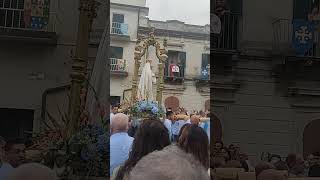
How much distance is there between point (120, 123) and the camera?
5.03 metres

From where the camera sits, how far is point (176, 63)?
5328 millimetres

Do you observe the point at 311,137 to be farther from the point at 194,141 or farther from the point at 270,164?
the point at 194,141

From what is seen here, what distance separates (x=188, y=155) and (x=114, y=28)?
51.8 inches

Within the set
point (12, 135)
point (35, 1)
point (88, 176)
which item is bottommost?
point (88, 176)

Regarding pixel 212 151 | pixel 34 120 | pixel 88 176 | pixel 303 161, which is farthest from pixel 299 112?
pixel 34 120

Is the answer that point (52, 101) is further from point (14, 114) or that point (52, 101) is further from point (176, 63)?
point (176, 63)

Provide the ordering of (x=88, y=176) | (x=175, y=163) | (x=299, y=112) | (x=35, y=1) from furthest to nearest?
(x=299, y=112)
(x=35, y=1)
(x=88, y=176)
(x=175, y=163)

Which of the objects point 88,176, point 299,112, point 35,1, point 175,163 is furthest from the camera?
point 299,112

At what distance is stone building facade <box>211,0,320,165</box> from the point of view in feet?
21.8

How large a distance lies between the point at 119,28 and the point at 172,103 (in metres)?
0.83

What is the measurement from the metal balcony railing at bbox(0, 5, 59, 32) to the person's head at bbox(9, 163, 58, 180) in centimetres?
147

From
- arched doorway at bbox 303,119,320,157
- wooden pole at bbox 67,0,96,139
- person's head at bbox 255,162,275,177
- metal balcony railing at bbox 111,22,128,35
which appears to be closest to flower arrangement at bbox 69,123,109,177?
wooden pole at bbox 67,0,96,139

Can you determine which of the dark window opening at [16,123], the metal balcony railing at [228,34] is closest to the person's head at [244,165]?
the metal balcony railing at [228,34]

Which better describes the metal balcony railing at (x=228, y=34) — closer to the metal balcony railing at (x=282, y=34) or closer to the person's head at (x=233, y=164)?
the metal balcony railing at (x=282, y=34)
